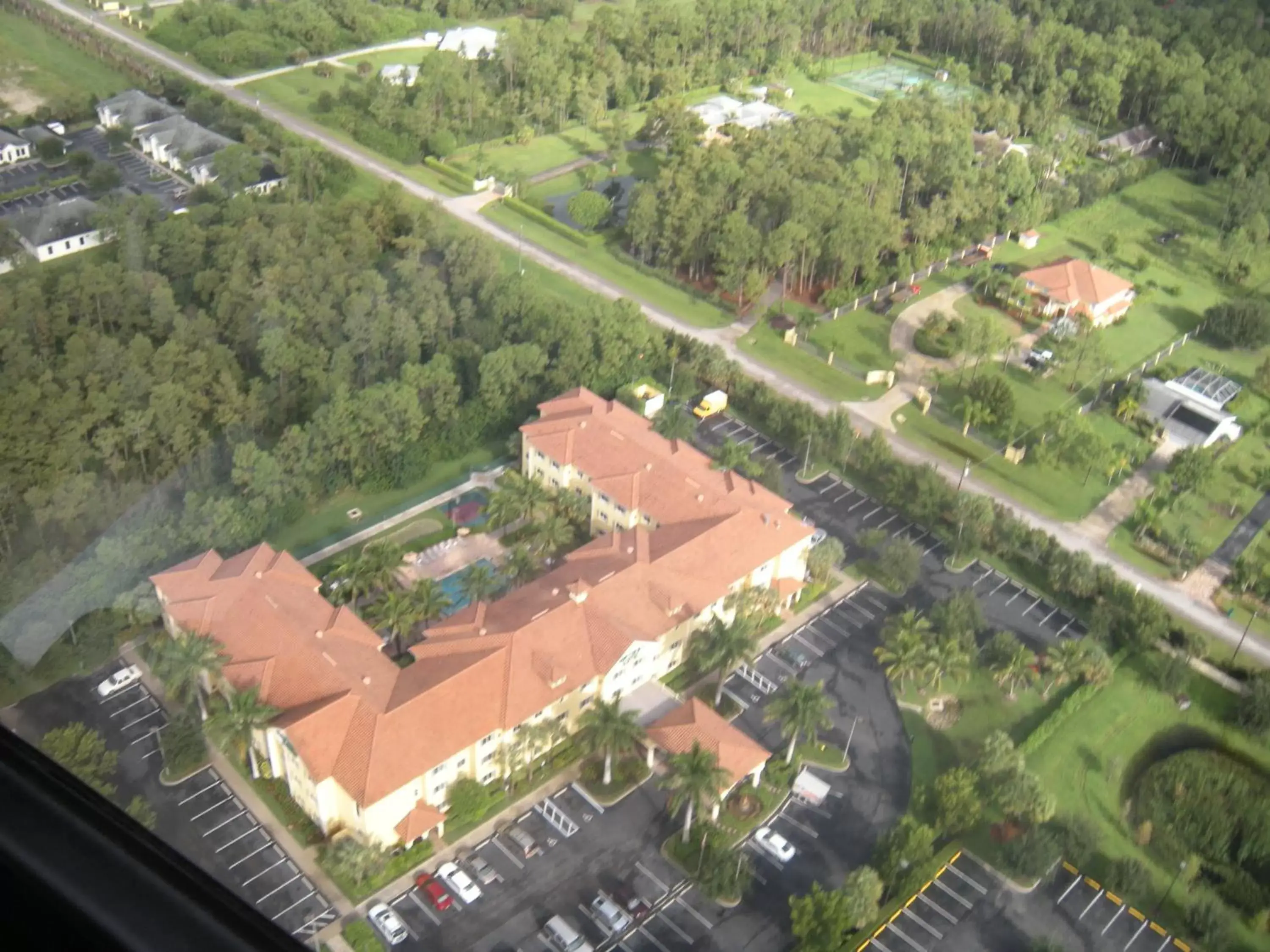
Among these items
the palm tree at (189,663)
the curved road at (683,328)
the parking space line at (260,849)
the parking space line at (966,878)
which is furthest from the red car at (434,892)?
the curved road at (683,328)

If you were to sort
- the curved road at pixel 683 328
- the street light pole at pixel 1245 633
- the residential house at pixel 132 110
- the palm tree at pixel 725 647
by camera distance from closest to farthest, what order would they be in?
the palm tree at pixel 725 647 → the street light pole at pixel 1245 633 → the curved road at pixel 683 328 → the residential house at pixel 132 110

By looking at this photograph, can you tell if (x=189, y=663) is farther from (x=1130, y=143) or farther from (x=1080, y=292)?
(x=1130, y=143)

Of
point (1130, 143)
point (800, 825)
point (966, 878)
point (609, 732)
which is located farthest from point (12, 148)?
point (1130, 143)

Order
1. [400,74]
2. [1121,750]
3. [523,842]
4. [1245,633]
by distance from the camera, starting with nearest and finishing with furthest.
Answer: [523,842], [1121,750], [1245,633], [400,74]

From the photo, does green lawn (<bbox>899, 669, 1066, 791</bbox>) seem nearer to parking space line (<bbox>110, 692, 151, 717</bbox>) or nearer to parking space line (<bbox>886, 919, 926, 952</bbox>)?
parking space line (<bbox>886, 919, 926, 952</bbox>)

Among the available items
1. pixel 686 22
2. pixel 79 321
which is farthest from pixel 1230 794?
pixel 686 22

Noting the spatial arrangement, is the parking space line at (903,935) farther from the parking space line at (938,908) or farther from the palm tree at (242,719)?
the palm tree at (242,719)

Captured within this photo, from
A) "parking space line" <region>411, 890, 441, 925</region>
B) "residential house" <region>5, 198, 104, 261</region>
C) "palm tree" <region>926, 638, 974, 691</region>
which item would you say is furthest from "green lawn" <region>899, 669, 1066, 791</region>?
"residential house" <region>5, 198, 104, 261</region>
